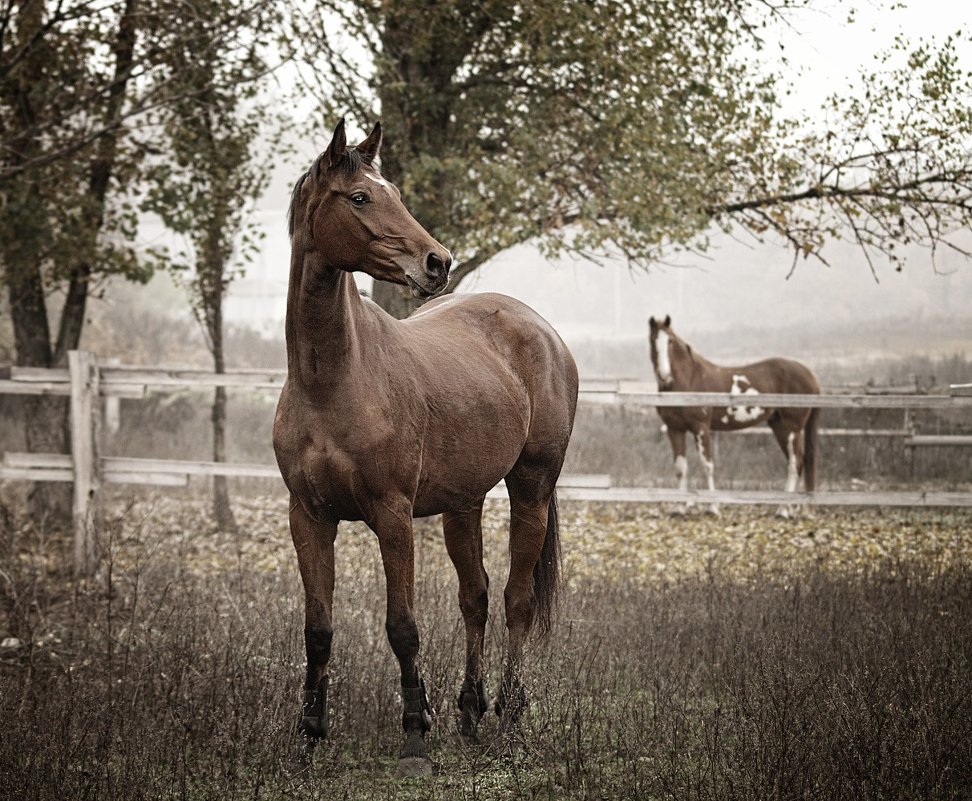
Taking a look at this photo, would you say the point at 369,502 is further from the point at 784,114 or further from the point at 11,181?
the point at 784,114

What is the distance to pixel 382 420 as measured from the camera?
3844 millimetres

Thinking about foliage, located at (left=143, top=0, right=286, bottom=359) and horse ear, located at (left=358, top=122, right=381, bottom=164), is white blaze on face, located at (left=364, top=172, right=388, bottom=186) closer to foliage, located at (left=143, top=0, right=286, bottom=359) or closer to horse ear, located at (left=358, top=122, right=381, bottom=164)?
horse ear, located at (left=358, top=122, right=381, bottom=164)

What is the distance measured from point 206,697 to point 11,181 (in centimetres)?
634

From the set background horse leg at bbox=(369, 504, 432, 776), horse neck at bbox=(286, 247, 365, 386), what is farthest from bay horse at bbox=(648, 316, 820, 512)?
horse neck at bbox=(286, 247, 365, 386)

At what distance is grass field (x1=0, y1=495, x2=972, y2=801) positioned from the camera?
3.59 meters

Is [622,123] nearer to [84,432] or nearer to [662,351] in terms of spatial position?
[662,351]

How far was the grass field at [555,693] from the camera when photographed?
359 cm

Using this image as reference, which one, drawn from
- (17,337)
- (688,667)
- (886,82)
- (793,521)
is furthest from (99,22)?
(793,521)

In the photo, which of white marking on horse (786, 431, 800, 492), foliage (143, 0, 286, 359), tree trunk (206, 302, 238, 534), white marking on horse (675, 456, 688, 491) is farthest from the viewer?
white marking on horse (786, 431, 800, 492)

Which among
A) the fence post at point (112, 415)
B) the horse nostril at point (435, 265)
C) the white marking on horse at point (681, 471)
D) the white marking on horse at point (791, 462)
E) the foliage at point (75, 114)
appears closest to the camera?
the horse nostril at point (435, 265)

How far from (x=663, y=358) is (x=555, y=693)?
7966mm

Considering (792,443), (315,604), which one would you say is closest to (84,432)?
(315,604)

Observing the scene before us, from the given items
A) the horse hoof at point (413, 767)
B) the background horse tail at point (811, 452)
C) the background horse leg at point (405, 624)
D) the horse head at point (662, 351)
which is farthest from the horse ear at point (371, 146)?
the background horse tail at point (811, 452)

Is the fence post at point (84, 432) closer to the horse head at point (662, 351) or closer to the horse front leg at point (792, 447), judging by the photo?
the horse head at point (662, 351)
